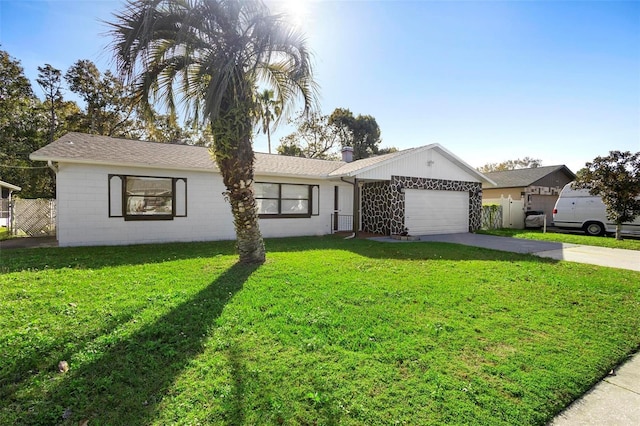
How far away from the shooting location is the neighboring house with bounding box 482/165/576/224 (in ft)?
64.2

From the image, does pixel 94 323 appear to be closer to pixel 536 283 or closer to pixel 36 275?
pixel 36 275

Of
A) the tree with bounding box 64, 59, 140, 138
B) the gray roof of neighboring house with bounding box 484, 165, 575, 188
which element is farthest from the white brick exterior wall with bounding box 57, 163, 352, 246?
the tree with bounding box 64, 59, 140, 138

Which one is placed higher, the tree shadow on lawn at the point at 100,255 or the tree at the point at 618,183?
the tree at the point at 618,183

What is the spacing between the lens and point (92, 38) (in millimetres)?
6051

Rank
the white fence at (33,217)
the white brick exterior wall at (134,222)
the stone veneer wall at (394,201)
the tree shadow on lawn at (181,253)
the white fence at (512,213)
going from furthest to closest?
the white fence at (512,213), the stone veneer wall at (394,201), the white fence at (33,217), the white brick exterior wall at (134,222), the tree shadow on lawn at (181,253)

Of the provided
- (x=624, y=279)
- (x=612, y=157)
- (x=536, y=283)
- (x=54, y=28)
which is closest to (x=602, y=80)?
(x=612, y=157)

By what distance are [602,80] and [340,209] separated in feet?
32.6

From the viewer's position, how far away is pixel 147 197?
10.4 meters

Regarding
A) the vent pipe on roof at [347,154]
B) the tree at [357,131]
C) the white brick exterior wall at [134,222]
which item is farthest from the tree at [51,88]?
the tree at [357,131]

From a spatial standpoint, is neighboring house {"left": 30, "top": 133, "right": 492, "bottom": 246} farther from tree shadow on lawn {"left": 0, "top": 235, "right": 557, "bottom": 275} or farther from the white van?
the white van

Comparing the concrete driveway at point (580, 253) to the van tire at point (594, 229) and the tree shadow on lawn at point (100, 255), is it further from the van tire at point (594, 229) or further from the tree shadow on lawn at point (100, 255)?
the tree shadow on lawn at point (100, 255)

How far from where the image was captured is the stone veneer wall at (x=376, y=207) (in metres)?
13.3

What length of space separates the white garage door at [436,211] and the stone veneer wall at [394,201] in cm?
29

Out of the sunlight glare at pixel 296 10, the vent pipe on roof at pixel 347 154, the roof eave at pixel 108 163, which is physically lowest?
the roof eave at pixel 108 163
